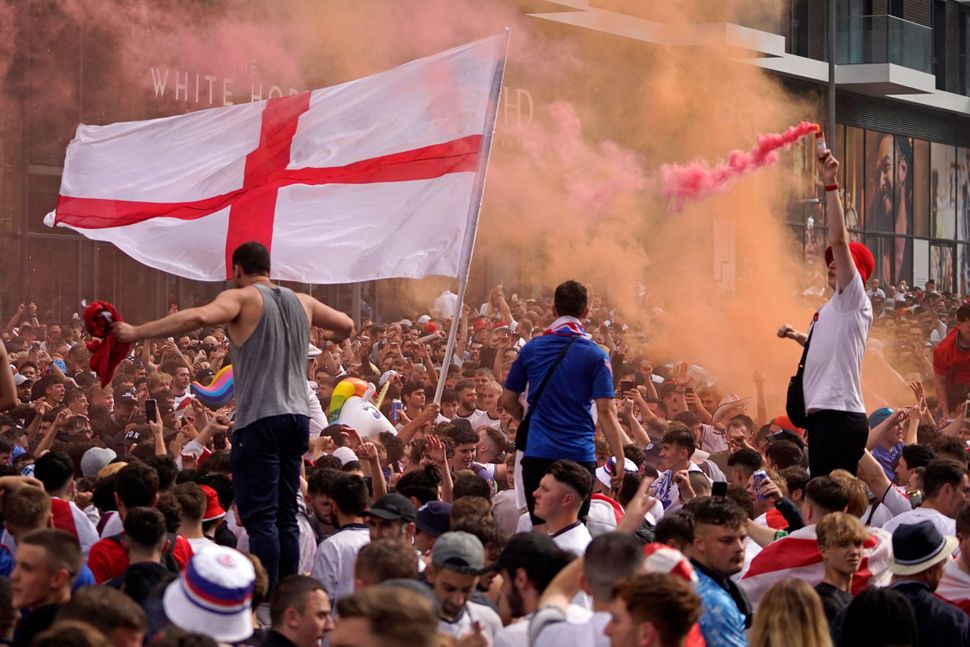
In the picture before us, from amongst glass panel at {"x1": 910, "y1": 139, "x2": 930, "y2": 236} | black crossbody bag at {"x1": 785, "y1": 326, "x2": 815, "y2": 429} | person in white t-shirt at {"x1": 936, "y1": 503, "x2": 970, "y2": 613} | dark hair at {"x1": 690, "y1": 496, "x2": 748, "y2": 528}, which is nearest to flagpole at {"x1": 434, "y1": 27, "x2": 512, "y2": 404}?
black crossbody bag at {"x1": 785, "y1": 326, "x2": 815, "y2": 429}

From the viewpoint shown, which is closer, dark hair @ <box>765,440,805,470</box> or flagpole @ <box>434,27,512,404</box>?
flagpole @ <box>434,27,512,404</box>

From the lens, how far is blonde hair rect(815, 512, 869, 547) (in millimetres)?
5973

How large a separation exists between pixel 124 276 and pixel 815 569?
19.7 m

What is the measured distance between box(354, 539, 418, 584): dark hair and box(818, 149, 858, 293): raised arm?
9.48 ft

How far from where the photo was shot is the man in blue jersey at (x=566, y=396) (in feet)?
24.5

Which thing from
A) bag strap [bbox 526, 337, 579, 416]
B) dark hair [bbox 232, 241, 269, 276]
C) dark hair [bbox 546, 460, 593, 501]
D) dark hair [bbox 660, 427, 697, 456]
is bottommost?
dark hair [bbox 660, 427, 697, 456]

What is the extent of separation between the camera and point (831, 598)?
597 centimetres

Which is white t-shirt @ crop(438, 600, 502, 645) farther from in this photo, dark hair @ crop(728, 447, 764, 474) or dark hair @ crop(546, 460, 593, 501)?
dark hair @ crop(728, 447, 764, 474)

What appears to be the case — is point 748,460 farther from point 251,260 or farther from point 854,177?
point 854,177

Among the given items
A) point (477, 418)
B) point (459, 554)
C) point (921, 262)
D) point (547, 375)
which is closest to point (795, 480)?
point (547, 375)

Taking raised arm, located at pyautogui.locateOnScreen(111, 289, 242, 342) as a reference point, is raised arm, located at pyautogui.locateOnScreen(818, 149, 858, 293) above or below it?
above

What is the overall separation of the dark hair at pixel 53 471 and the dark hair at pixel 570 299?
253 cm

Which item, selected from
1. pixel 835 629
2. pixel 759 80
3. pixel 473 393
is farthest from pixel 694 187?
pixel 759 80

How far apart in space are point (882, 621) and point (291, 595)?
1.94 metres
